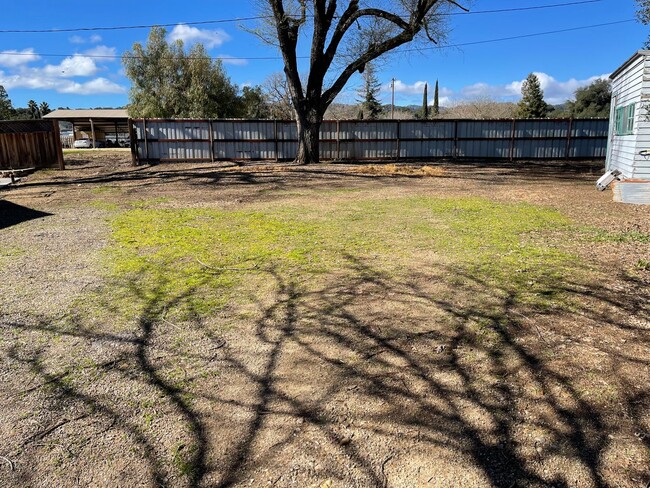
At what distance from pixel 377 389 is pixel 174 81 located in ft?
126

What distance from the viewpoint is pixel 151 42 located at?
3672cm

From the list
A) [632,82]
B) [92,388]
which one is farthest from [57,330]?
[632,82]

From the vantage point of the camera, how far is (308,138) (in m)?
18.1

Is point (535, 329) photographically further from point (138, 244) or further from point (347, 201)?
point (347, 201)

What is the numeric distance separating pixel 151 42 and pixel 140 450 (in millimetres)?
40431

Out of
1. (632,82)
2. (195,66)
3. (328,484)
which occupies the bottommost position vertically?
(328,484)

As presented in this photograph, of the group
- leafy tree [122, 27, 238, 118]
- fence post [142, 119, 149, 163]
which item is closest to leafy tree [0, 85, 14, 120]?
leafy tree [122, 27, 238, 118]

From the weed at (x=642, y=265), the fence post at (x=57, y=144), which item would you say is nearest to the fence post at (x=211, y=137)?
the fence post at (x=57, y=144)

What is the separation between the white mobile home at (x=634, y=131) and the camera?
938 centimetres

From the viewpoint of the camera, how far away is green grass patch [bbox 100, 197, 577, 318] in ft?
13.9

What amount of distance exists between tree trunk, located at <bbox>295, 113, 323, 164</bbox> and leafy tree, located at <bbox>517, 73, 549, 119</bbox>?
106ft

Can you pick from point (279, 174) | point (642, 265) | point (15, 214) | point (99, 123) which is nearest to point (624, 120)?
point (642, 265)

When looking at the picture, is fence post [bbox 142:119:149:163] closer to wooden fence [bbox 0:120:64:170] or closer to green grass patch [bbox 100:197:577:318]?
wooden fence [bbox 0:120:64:170]

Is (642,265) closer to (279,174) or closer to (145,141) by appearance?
(279,174)
